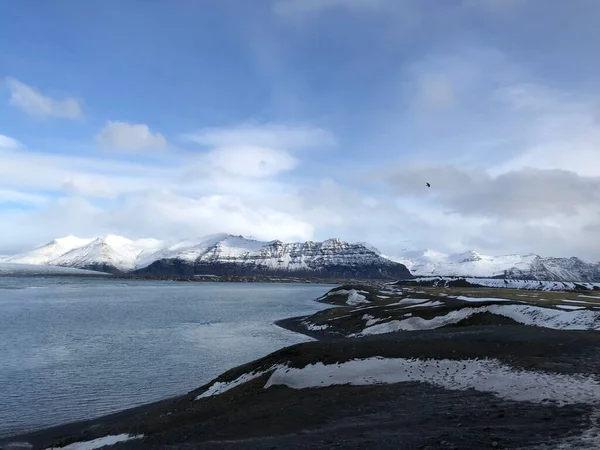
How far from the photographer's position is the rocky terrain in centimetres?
1703

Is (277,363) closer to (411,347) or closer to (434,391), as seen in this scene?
(411,347)

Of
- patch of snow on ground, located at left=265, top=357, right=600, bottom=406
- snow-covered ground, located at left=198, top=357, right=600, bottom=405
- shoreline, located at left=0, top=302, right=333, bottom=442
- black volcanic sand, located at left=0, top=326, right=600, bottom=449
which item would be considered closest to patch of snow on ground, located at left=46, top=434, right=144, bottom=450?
black volcanic sand, located at left=0, top=326, right=600, bottom=449

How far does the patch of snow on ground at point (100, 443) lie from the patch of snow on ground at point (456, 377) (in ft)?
31.9

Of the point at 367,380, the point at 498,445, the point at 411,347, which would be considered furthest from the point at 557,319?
the point at 498,445

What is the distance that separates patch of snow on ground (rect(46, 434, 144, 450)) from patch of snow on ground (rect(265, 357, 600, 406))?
31.9ft

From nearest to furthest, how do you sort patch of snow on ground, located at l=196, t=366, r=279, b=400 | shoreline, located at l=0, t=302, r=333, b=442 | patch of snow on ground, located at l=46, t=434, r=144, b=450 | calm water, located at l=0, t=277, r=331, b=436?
patch of snow on ground, located at l=46, t=434, r=144, b=450 < shoreline, located at l=0, t=302, r=333, b=442 < patch of snow on ground, located at l=196, t=366, r=279, b=400 < calm water, located at l=0, t=277, r=331, b=436

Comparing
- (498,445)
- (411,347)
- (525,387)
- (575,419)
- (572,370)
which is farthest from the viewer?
(411,347)

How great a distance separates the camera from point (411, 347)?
33500mm

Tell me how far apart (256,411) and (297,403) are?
2379 millimetres

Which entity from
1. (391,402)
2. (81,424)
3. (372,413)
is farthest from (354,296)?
(372,413)

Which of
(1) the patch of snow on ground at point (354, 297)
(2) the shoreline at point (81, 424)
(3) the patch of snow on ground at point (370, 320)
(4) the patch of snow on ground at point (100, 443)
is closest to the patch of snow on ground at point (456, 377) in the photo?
(4) the patch of snow on ground at point (100, 443)

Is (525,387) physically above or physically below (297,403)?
above

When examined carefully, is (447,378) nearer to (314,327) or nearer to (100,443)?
(100,443)

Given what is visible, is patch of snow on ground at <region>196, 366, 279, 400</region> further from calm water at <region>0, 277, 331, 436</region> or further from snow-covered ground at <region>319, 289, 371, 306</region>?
snow-covered ground at <region>319, 289, 371, 306</region>
